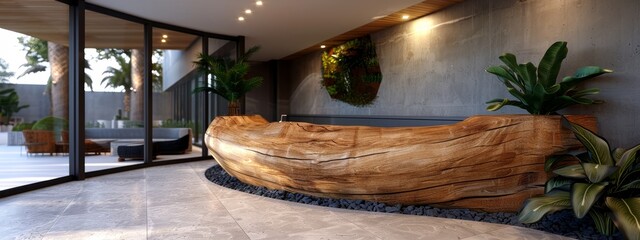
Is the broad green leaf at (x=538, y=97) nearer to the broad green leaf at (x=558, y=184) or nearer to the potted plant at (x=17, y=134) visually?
the broad green leaf at (x=558, y=184)

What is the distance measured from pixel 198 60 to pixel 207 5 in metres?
2.07

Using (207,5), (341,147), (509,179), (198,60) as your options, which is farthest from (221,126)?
(509,179)

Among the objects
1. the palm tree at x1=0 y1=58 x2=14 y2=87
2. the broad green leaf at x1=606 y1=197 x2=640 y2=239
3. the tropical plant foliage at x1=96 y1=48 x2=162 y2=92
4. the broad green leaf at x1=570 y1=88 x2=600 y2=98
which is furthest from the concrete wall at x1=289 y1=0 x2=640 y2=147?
the palm tree at x1=0 y1=58 x2=14 y2=87

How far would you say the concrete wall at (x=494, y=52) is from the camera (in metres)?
Answer: 3.38

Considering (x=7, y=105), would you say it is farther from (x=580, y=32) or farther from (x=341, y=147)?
(x=580, y=32)

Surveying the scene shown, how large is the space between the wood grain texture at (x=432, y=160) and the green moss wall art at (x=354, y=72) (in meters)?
3.51

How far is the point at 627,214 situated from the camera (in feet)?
7.70

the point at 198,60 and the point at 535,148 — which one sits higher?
the point at 198,60

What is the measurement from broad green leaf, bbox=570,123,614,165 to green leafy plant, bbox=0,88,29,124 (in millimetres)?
5449

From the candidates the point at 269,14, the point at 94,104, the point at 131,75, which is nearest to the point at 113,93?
the point at 94,104

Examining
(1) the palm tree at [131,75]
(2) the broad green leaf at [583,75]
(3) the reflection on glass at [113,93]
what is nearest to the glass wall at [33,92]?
(3) the reflection on glass at [113,93]

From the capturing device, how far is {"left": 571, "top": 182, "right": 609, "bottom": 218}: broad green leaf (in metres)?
2.42

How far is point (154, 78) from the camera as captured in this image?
20.8 feet

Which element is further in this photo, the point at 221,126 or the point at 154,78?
the point at 154,78
